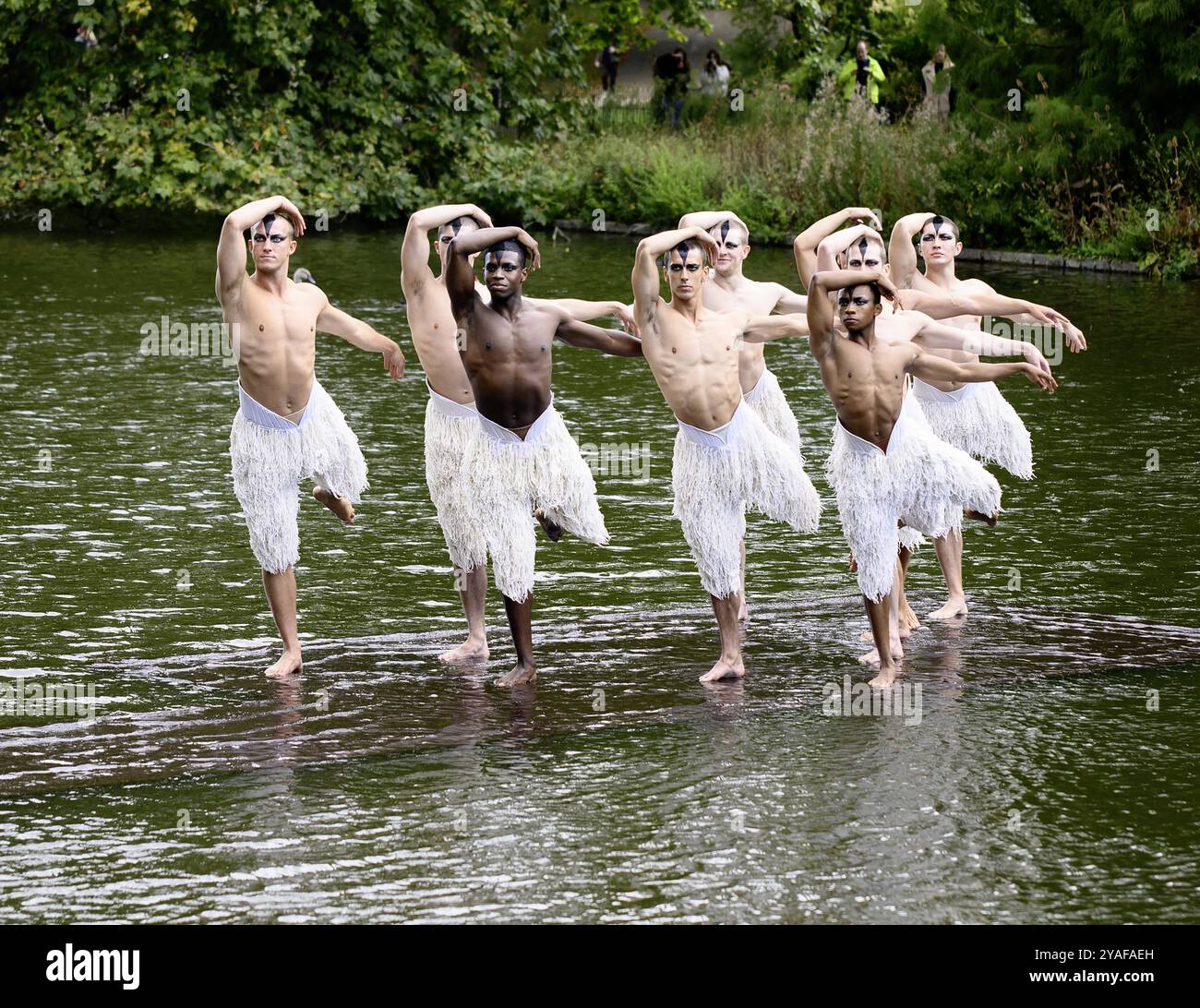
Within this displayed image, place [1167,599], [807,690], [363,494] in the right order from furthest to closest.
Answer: [363,494], [1167,599], [807,690]

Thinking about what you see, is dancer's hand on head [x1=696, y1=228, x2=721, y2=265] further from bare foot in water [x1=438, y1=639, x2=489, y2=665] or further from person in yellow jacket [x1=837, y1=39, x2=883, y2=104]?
person in yellow jacket [x1=837, y1=39, x2=883, y2=104]

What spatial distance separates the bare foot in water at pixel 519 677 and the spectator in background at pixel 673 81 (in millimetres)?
23752

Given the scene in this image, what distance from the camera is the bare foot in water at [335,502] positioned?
9172 millimetres

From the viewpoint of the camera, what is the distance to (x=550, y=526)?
895 cm

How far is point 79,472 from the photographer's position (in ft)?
41.3

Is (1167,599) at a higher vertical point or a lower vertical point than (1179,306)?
lower

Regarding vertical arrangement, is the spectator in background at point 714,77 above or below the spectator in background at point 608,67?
below

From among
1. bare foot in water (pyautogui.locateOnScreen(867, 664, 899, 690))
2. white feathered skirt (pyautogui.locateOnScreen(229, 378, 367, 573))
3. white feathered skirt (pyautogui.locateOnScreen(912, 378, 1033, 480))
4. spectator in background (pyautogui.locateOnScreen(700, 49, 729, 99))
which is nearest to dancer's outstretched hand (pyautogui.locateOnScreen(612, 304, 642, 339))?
white feathered skirt (pyautogui.locateOnScreen(229, 378, 367, 573))

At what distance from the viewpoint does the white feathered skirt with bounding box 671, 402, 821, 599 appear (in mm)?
8734

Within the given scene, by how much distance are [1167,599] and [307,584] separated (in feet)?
14.6

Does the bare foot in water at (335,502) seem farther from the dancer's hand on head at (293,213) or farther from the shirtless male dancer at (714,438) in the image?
the shirtless male dancer at (714,438)

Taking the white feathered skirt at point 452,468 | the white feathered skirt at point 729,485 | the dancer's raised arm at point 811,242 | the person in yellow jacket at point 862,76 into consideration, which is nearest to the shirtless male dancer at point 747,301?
the dancer's raised arm at point 811,242
